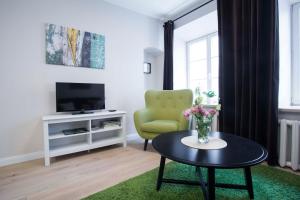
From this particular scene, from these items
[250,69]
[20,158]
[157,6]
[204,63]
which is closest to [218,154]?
[250,69]

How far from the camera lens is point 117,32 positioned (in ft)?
10.7

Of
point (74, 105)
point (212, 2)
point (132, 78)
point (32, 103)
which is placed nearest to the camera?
point (32, 103)

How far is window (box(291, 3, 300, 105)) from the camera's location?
2236mm

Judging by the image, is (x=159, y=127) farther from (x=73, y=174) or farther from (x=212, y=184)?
(x=212, y=184)

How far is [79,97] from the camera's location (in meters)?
2.67

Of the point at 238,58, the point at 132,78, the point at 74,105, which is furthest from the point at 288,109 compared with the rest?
the point at 74,105

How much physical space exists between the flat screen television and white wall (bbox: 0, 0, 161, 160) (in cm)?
21

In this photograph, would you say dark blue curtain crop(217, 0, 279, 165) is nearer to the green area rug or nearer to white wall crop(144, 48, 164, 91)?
the green area rug

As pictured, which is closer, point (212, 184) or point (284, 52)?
point (212, 184)

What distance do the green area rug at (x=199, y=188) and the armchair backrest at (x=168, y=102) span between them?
1188 mm

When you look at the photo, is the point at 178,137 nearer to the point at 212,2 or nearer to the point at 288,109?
the point at 288,109

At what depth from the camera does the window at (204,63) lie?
3400mm

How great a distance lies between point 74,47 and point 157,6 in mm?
1744

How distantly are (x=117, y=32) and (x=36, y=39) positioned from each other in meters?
1.35
